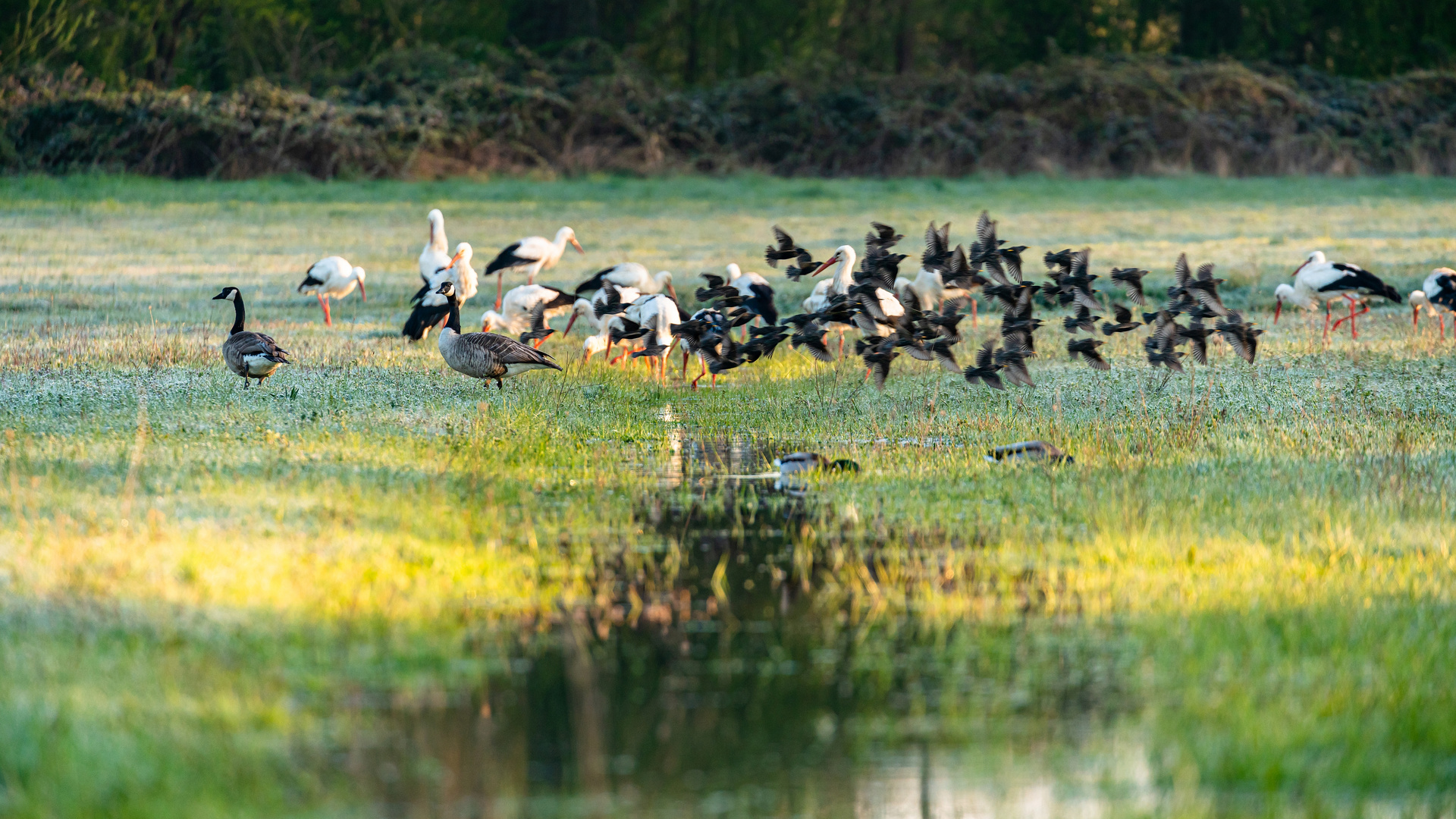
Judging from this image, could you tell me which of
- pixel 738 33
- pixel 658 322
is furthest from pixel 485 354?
pixel 738 33

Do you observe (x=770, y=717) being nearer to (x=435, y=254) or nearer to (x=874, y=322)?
(x=874, y=322)

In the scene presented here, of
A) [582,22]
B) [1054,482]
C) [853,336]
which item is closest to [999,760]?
[1054,482]

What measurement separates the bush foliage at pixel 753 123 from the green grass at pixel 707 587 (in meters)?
22.6

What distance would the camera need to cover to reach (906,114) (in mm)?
39250

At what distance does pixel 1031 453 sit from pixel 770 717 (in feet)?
15.7

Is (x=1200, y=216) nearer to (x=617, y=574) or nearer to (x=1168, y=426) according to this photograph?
(x=1168, y=426)

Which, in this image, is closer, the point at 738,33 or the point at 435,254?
the point at 435,254

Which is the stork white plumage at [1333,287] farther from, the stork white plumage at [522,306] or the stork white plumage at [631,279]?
the stork white plumage at [522,306]

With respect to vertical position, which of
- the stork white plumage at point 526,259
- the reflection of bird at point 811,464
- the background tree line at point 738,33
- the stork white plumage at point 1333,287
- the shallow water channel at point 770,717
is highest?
the background tree line at point 738,33

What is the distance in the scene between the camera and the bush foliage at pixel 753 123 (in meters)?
35.5

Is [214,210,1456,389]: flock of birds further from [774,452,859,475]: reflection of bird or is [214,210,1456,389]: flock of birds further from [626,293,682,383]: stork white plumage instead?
[774,452,859,475]: reflection of bird

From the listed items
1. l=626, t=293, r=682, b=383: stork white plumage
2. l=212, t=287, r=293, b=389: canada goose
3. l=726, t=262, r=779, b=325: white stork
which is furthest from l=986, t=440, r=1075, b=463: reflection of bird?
l=212, t=287, r=293, b=389: canada goose

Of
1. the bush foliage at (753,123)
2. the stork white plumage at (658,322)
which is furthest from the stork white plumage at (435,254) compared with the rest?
the bush foliage at (753,123)

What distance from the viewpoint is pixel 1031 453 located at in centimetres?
969
